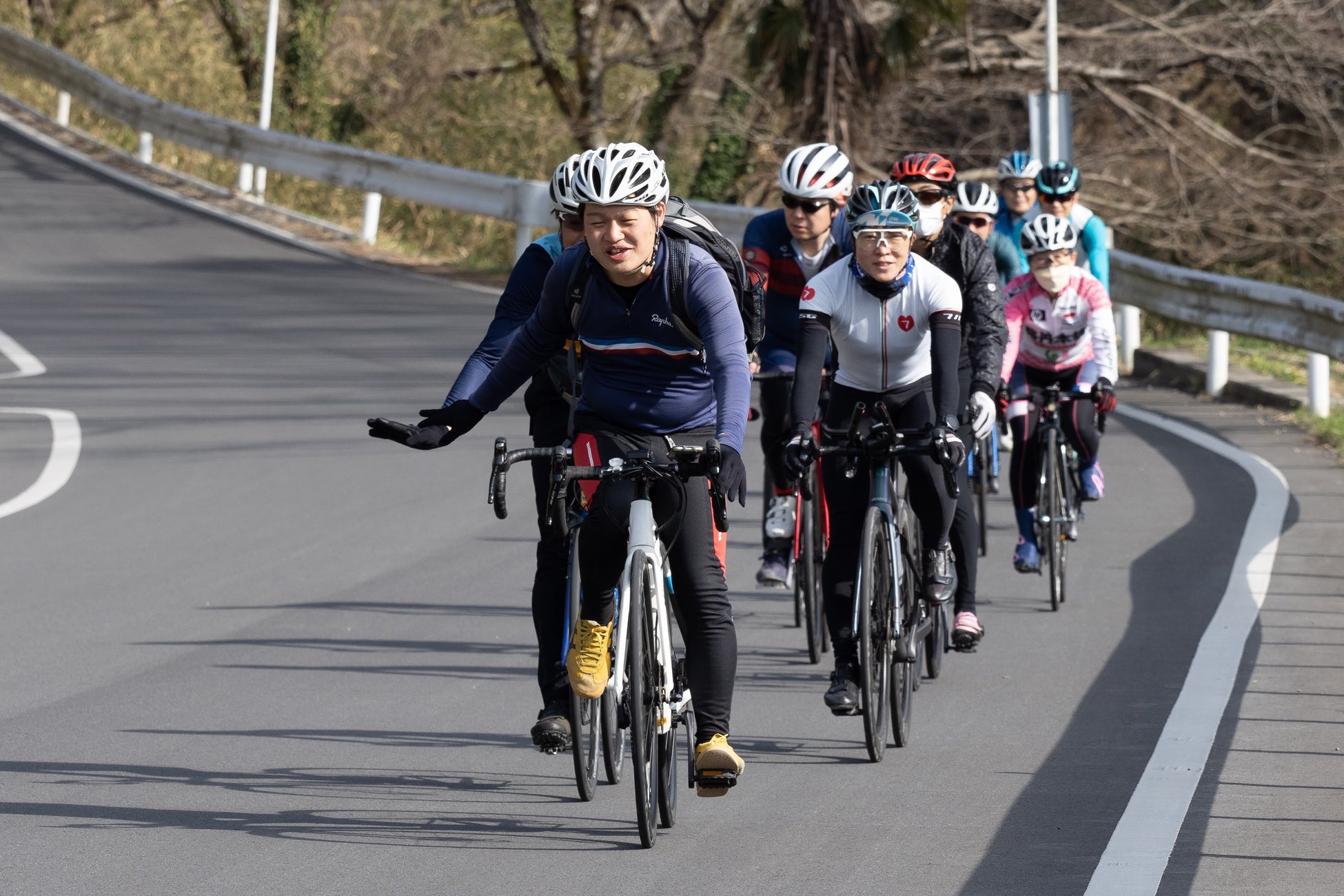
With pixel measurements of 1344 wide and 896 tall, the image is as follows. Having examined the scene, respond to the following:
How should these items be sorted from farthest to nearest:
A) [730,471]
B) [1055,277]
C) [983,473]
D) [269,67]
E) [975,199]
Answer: [269,67]
[983,473]
[975,199]
[1055,277]
[730,471]

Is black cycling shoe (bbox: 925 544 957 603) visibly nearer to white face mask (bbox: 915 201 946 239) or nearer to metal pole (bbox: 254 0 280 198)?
white face mask (bbox: 915 201 946 239)

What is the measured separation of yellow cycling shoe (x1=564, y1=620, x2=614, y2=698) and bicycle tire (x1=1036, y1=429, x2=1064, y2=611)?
3.82 meters

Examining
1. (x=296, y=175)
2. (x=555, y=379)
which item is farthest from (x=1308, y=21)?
(x=555, y=379)

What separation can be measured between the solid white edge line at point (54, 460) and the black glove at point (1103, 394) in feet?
19.1

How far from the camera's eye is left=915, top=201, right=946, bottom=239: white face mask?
817cm

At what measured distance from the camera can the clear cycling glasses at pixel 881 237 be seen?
7.04 m

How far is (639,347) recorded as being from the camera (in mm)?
5793

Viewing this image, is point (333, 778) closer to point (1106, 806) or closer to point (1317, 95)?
point (1106, 806)

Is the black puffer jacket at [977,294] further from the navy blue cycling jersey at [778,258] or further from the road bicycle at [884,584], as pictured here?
the road bicycle at [884,584]

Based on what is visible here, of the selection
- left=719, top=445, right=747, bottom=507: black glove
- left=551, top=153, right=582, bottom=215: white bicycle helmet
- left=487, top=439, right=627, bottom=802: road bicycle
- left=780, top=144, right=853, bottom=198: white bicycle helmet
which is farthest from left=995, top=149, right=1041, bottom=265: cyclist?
left=719, top=445, right=747, bottom=507: black glove

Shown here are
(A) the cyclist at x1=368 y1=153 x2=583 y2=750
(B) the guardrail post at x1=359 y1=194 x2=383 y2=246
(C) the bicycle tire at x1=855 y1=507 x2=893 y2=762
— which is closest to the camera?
(A) the cyclist at x1=368 y1=153 x2=583 y2=750

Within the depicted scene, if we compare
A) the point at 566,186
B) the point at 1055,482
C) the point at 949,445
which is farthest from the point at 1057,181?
the point at 566,186

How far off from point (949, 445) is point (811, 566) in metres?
1.70

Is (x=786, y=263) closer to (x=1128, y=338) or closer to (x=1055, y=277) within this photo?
(x=1055, y=277)
